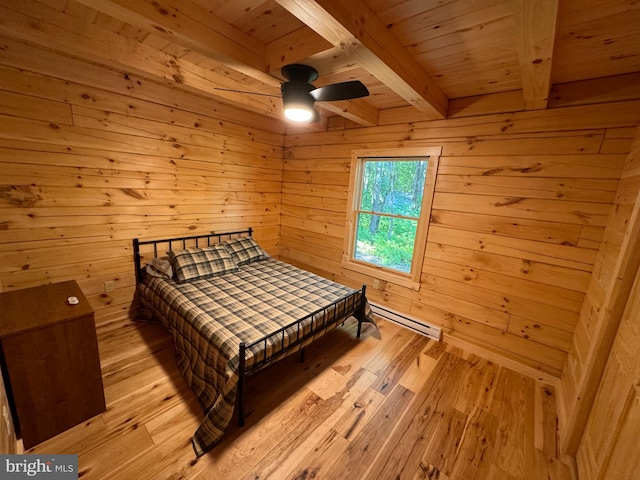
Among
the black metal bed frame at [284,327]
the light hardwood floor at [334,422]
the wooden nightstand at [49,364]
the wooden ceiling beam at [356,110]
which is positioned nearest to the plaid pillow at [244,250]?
the black metal bed frame at [284,327]

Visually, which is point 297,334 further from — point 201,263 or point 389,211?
point 389,211

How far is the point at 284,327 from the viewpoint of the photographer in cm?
184

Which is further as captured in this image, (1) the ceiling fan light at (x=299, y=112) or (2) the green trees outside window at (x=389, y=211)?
(2) the green trees outside window at (x=389, y=211)

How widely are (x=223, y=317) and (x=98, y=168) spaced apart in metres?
1.78

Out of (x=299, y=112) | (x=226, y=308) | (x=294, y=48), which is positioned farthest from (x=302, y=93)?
(x=226, y=308)

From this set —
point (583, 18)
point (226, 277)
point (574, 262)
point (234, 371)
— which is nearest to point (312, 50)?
point (583, 18)

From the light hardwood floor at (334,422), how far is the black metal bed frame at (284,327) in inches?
10.6

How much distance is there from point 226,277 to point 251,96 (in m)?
1.93

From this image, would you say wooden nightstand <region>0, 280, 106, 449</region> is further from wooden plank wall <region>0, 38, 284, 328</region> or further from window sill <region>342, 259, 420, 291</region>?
window sill <region>342, 259, 420, 291</region>

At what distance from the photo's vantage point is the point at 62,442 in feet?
4.83

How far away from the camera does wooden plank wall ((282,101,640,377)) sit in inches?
73.8

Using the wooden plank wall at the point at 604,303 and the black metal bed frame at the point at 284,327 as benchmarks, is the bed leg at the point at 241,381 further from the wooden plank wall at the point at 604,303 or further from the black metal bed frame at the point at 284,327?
the wooden plank wall at the point at 604,303

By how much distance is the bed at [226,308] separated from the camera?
5.27ft

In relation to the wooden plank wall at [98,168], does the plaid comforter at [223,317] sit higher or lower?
lower
